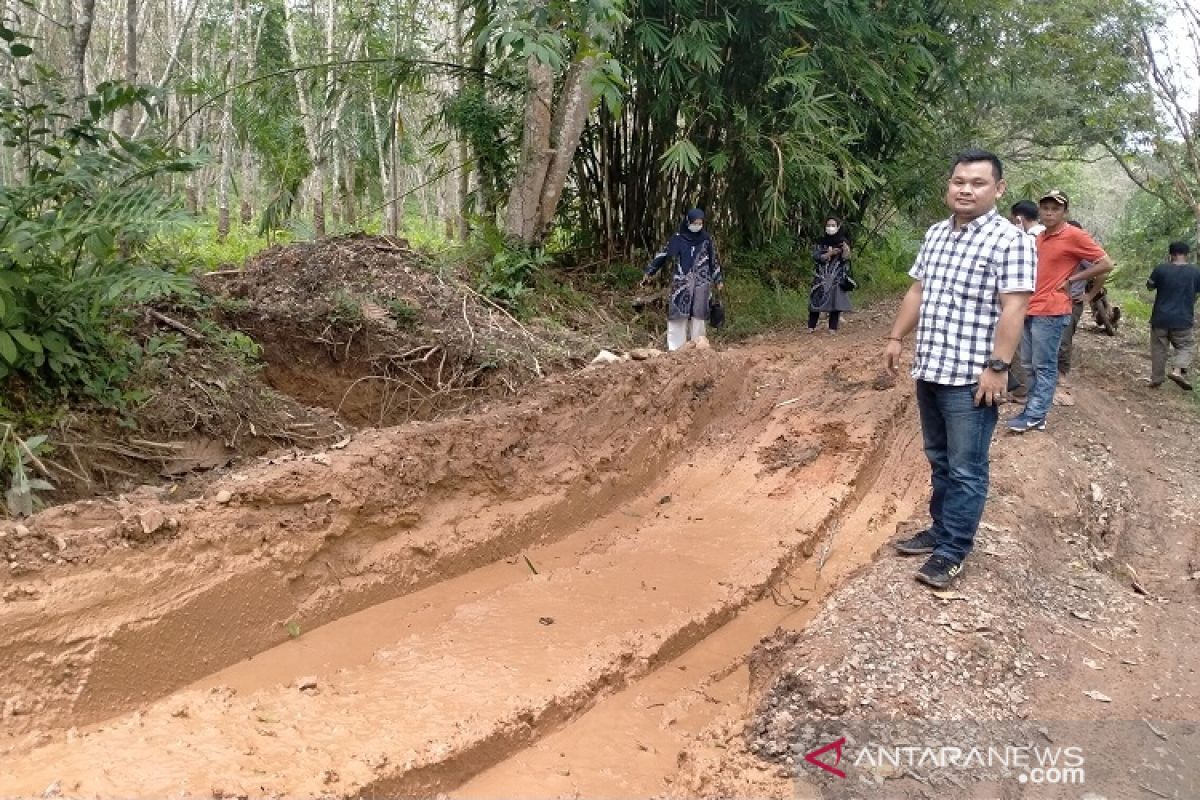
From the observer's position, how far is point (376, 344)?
636 centimetres

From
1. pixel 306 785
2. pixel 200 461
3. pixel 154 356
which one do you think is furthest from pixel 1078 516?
pixel 154 356

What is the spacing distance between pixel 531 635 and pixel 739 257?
7.49 meters

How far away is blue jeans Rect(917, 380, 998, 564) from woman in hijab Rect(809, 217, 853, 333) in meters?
5.01

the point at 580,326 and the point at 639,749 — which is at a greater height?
the point at 580,326

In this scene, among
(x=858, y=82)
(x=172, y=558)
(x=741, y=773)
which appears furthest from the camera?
(x=858, y=82)

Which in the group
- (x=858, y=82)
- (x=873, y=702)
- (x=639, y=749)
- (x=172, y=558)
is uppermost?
(x=858, y=82)

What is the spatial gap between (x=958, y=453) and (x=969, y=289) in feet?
2.18

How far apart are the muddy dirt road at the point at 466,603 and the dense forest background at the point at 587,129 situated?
1.13 m

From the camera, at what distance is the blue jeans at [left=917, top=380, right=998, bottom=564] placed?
3350 mm

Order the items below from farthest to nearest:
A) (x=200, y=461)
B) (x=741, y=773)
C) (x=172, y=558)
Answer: (x=200, y=461) < (x=172, y=558) < (x=741, y=773)

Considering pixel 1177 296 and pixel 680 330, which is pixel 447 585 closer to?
pixel 680 330

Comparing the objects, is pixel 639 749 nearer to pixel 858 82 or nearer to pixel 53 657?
pixel 53 657

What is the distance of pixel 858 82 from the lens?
27.6 feet

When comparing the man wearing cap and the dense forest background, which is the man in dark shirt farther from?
the man wearing cap
